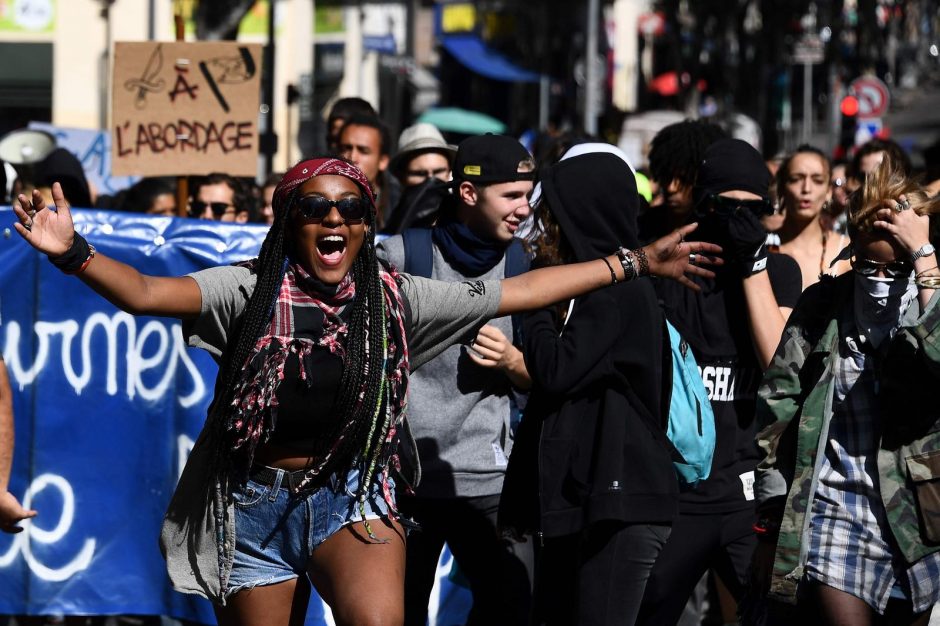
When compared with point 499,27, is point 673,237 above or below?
below

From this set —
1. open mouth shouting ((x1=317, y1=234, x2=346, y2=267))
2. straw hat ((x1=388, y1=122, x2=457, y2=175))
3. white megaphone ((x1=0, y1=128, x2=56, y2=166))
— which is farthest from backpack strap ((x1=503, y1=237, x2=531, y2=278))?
white megaphone ((x1=0, y1=128, x2=56, y2=166))

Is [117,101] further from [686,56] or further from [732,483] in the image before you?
[686,56]

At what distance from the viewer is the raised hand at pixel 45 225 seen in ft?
12.0

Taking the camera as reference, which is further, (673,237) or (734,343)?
(734,343)

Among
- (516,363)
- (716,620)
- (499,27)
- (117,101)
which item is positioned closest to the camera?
(516,363)

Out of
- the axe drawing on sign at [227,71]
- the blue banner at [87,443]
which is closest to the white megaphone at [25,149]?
the axe drawing on sign at [227,71]

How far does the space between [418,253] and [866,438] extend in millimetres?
1671

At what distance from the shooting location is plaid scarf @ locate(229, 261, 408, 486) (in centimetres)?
404

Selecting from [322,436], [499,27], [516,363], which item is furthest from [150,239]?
[499,27]

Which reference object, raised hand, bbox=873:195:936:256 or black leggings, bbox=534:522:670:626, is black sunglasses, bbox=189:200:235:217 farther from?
raised hand, bbox=873:195:936:256

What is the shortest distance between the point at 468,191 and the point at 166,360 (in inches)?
70.4

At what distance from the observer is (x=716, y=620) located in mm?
7586

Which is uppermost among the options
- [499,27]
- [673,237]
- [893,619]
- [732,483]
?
[499,27]

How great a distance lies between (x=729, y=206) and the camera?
5121 mm
